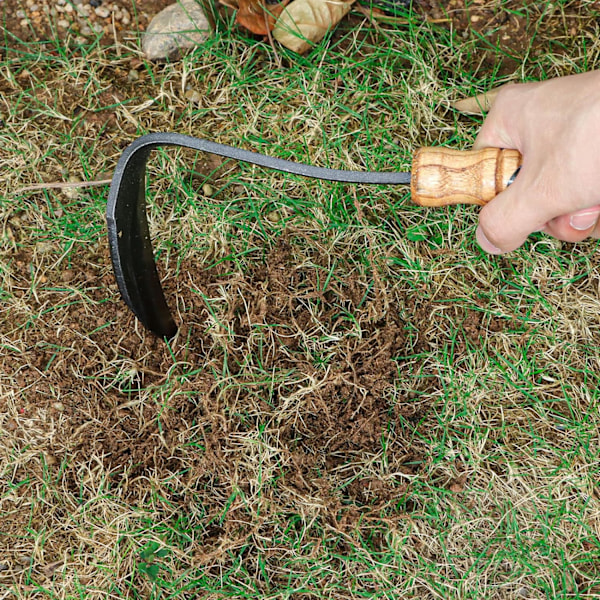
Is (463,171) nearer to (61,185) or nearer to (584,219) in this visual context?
(584,219)

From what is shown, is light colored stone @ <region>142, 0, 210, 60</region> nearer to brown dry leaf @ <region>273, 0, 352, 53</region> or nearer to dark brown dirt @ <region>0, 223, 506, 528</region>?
brown dry leaf @ <region>273, 0, 352, 53</region>

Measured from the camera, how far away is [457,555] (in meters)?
2.11

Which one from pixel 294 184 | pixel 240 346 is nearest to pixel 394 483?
pixel 240 346

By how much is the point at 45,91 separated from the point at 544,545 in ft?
7.85

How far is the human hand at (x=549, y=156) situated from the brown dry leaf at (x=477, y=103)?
58 cm

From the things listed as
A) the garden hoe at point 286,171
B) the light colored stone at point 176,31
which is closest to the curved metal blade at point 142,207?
the garden hoe at point 286,171

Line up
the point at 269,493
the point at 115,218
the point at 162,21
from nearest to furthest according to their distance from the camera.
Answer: the point at 115,218 → the point at 269,493 → the point at 162,21

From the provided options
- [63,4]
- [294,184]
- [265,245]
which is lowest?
[265,245]

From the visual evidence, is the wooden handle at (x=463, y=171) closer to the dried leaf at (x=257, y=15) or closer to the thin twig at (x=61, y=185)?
the dried leaf at (x=257, y=15)

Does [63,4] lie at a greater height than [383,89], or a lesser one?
greater

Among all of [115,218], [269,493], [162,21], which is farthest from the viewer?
[162,21]

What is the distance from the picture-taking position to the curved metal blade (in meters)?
1.59

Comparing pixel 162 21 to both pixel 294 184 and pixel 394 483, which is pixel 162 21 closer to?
pixel 294 184

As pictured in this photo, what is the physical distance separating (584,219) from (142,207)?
4.04ft
